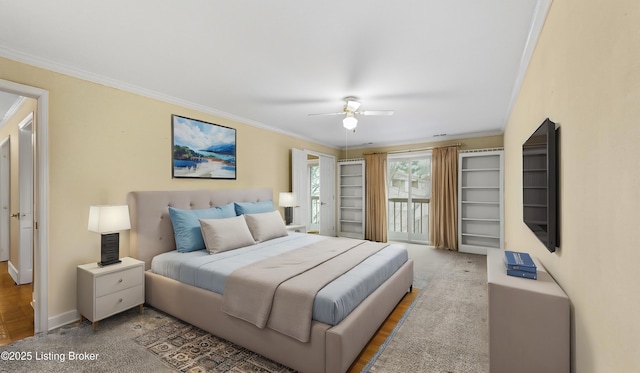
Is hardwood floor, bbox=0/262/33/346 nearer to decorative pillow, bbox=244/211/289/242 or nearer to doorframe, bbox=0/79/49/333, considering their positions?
doorframe, bbox=0/79/49/333

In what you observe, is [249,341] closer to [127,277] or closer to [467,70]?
[127,277]

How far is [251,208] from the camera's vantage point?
399 centimetres

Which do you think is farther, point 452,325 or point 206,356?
point 452,325

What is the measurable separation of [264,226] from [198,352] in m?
1.75

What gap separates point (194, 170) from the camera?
12.0 ft

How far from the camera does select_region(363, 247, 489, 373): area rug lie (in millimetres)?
1992

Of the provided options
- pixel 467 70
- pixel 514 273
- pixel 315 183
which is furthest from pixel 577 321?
pixel 315 183

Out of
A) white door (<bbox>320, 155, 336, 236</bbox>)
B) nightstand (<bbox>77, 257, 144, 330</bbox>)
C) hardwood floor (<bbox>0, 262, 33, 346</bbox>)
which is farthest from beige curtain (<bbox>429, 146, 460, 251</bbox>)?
hardwood floor (<bbox>0, 262, 33, 346</bbox>)

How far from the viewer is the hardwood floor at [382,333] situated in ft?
6.61

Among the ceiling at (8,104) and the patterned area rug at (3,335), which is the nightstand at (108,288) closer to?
the patterned area rug at (3,335)

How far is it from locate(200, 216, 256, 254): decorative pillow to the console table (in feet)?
8.46

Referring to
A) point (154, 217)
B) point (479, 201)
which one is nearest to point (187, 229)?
point (154, 217)

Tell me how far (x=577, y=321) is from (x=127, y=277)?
11.1 feet

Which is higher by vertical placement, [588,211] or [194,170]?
[194,170]
